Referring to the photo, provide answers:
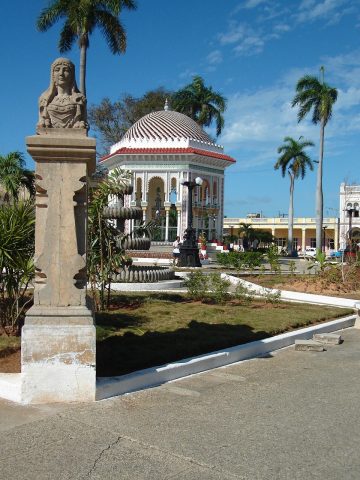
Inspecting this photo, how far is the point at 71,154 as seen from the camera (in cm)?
500

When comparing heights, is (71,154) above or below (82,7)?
below

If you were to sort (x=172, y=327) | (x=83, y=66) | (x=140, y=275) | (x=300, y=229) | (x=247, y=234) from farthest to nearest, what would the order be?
1. (x=300, y=229)
2. (x=247, y=234)
3. (x=83, y=66)
4. (x=140, y=275)
5. (x=172, y=327)

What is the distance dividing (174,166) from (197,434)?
1452 inches

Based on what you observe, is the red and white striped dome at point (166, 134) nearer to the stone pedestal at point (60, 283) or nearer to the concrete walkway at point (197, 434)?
the stone pedestal at point (60, 283)

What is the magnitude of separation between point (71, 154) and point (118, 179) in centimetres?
556

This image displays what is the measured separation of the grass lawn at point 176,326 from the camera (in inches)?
251

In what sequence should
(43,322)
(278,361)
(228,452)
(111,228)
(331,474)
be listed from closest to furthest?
(331,474) < (228,452) < (43,322) < (278,361) < (111,228)


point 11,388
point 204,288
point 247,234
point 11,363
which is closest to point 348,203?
point 247,234

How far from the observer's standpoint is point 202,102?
46750mm

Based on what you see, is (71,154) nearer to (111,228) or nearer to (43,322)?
(43,322)

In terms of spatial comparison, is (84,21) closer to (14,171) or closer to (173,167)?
(14,171)

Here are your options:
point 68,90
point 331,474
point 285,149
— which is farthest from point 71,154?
point 285,149

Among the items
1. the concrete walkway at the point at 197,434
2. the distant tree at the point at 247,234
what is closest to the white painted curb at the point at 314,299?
the concrete walkway at the point at 197,434

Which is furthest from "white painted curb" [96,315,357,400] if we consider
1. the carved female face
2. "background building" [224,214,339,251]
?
"background building" [224,214,339,251]
